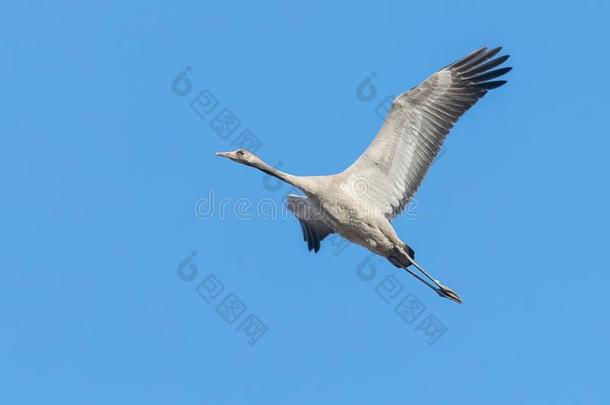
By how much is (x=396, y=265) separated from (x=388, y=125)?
2.52 meters

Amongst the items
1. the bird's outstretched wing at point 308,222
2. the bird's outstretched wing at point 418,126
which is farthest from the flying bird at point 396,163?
the bird's outstretched wing at point 308,222

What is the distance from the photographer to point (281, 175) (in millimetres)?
21531

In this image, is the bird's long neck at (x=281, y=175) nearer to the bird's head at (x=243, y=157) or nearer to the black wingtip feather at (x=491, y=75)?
the bird's head at (x=243, y=157)

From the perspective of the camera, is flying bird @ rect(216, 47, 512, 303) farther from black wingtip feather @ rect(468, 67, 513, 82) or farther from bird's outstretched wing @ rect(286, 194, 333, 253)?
bird's outstretched wing @ rect(286, 194, 333, 253)

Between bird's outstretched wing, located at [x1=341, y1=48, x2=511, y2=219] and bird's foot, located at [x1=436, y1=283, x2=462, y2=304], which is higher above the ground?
bird's outstretched wing, located at [x1=341, y1=48, x2=511, y2=219]

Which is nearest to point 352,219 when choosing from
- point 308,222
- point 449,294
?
point 449,294

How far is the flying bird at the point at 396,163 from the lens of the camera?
21438 mm

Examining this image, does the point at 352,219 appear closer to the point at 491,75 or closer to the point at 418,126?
the point at 418,126

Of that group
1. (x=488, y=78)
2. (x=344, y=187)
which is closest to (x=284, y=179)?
(x=344, y=187)

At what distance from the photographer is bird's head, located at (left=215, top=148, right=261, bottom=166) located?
72.2 ft

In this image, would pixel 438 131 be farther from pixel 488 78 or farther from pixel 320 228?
pixel 320 228

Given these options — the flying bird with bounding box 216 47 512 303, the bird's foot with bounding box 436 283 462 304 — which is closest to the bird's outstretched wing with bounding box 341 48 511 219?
the flying bird with bounding box 216 47 512 303

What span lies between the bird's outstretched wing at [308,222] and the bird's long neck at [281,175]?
98.5 inches

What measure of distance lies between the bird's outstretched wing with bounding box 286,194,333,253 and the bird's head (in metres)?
2.49
